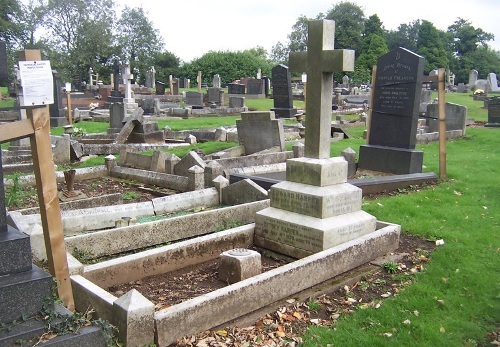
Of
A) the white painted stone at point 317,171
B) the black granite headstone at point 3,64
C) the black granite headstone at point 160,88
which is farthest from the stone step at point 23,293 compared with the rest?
the black granite headstone at point 160,88

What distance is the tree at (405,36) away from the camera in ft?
248

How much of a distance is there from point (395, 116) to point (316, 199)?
627 cm

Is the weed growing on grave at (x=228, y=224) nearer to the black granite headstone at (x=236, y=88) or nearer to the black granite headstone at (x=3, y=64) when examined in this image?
the black granite headstone at (x=3, y=64)

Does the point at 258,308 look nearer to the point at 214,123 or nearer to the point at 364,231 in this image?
the point at 364,231

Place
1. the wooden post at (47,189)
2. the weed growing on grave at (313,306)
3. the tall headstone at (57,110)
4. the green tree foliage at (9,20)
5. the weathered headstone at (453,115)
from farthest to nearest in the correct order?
the green tree foliage at (9,20) < the tall headstone at (57,110) < the weathered headstone at (453,115) < the weed growing on grave at (313,306) < the wooden post at (47,189)

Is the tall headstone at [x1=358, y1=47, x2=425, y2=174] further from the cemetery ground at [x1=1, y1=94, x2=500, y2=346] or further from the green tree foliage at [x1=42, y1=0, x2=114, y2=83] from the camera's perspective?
the green tree foliage at [x1=42, y1=0, x2=114, y2=83]

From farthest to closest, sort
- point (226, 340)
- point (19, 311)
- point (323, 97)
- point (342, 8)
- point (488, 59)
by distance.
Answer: point (342, 8) < point (488, 59) < point (323, 97) < point (226, 340) < point (19, 311)

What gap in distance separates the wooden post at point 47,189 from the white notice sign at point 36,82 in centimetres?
8

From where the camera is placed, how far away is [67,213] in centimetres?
675

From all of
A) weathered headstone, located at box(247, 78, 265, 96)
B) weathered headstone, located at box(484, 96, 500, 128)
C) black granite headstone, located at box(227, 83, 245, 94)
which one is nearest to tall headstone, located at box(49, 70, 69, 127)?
weathered headstone, located at box(484, 96, 500, 128)

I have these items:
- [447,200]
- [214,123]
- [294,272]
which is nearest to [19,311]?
[294,272]

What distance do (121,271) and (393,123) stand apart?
8137mm

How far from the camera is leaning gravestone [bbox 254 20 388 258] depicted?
5.61m

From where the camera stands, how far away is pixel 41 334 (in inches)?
125
